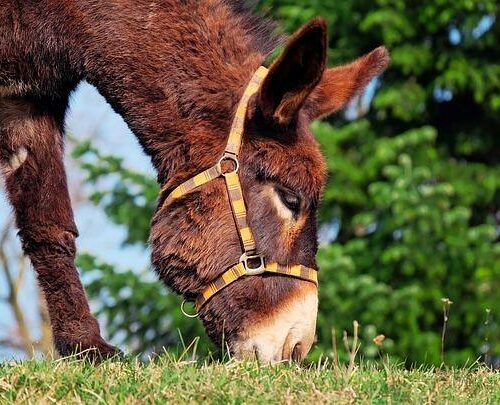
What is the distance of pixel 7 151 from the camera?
226 inches

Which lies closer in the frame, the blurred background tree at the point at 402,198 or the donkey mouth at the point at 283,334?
the donkey mouth at the point at 283,334

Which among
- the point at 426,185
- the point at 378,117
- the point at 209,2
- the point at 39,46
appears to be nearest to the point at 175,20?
the point at 209,2

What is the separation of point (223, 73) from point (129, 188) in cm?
582

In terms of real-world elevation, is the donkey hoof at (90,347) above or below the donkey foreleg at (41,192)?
below

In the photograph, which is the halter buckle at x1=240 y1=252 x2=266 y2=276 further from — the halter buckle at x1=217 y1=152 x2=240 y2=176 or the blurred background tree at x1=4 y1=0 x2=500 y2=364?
the blurred background tree at x1=4 y1=0 x2=500 y2=364

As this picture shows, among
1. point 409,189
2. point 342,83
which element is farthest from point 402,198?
point 342,83

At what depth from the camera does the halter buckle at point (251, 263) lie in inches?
197

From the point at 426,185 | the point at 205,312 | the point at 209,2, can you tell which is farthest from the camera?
the point at 426,185

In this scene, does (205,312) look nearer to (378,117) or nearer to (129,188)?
(129,188)

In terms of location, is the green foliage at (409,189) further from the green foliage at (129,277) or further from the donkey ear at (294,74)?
the donkey ear at (294,74)

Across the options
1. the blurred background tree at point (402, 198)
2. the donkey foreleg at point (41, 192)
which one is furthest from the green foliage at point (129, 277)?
the donkey foreleg at point (41, 192)

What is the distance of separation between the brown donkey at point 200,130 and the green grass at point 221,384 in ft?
2.31

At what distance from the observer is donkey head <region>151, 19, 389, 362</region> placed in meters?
4.89

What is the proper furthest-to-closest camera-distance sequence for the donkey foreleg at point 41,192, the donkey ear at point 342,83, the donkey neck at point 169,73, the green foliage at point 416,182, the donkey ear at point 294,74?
1. the green foliage at point 416,182
2. the donkey foreleg at point 41,192
3. the donkey ear at point 342,83
4. the donkey neck at point 169,73
5. the donkey ear at point 294,74
